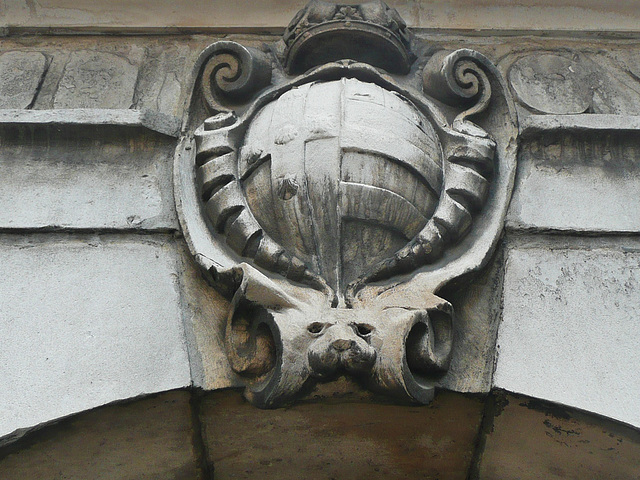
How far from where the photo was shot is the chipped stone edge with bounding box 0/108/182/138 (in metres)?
2.09

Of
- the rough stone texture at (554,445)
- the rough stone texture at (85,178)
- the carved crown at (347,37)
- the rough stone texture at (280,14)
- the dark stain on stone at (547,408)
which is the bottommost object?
the rough stone texture at (554,445)

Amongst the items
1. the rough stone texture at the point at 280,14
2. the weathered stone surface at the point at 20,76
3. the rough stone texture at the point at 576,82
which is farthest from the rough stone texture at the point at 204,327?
the rough stone texture at the point at 576,82

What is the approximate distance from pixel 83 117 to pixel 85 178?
0.54 feet

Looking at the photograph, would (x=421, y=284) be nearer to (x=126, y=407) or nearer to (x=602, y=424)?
(x=602, y=424)

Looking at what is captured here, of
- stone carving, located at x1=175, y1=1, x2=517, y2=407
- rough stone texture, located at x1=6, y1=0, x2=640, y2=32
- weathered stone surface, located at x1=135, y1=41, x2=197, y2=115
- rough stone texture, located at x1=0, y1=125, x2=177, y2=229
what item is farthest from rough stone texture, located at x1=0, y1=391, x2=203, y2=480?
rough stone texture, located at x1=6, y1=0, x2=640, y2=32

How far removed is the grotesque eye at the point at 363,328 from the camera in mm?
1680

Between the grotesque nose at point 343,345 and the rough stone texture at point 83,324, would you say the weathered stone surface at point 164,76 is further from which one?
the grotesque nose at point 343,345

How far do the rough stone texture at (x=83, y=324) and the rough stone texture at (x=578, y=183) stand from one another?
2.86ft

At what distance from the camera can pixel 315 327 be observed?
1.69 metres

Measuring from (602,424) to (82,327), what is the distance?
1.15 meters

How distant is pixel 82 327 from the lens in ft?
5.95

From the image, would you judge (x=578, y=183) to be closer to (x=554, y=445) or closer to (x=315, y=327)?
(x=554, y=445)

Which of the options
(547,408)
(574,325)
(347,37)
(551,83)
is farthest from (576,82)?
(547,408)

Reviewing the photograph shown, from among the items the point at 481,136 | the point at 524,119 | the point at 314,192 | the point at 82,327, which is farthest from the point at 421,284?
the point at 82,327
